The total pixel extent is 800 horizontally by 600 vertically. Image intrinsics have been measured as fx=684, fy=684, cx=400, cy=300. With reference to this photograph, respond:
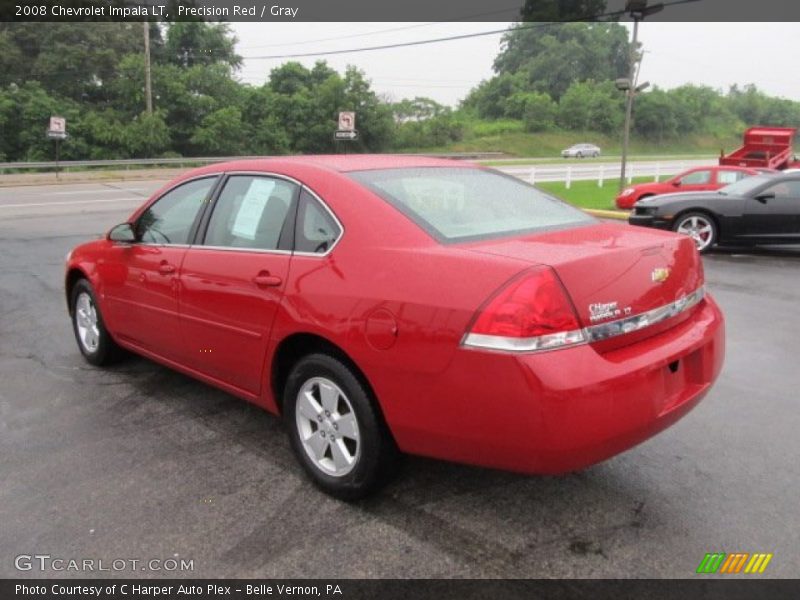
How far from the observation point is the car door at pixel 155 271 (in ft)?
13.0

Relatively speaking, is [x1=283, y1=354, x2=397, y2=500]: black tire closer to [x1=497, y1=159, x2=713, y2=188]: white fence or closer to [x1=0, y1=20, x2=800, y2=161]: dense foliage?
[x1=497, y1=159, x2=713, y2=188]: white fence

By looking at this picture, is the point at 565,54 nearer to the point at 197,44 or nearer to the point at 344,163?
the point at 197,44

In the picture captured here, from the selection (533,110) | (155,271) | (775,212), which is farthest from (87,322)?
(533,110)

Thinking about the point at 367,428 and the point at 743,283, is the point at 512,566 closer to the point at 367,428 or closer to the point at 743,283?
the point at 367,428

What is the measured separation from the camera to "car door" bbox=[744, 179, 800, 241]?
33.5 ft

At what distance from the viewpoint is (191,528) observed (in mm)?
2930

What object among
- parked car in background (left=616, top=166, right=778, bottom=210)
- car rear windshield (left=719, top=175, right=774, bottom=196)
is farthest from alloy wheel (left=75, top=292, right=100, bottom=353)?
parked car in background (left=616, top=166, right=778, bottom=210)

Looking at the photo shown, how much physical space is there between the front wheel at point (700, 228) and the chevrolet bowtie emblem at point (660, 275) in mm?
8262

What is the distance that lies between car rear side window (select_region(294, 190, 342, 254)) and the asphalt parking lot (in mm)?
1151

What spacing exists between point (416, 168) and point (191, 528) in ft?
6.82

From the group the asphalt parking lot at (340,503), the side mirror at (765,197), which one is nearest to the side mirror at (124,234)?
the asphalt parking lot at (340,503)

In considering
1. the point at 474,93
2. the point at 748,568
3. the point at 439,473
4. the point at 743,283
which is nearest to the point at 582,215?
the point at 439,473

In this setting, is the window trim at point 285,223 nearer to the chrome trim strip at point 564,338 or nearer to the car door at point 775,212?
the chrome trim strip at point 564,338
